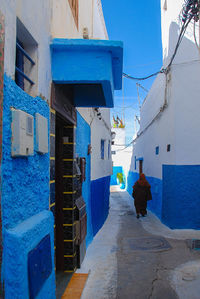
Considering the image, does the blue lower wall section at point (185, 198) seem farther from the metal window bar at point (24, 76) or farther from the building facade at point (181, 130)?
the metal window bar at point (24, 76)

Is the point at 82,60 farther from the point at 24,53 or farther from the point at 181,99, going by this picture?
the point at 181,99

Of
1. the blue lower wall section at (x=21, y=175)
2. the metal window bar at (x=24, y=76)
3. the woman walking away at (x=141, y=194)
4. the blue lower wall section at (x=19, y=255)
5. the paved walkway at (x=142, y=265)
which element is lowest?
the paved walkway at (x=142, y=265)

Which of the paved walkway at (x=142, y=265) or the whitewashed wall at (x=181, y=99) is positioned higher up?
the whitewashed wall at (x=181, y=99)

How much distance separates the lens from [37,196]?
247 cm

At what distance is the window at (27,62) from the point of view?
8.00ft

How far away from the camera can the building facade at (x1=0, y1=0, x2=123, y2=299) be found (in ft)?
6.00

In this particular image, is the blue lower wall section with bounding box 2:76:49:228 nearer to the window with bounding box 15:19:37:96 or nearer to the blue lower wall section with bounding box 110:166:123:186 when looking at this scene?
the window with bounding box 15:19:37:96

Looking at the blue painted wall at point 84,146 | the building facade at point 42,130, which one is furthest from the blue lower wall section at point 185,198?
the building facade at point 42,130

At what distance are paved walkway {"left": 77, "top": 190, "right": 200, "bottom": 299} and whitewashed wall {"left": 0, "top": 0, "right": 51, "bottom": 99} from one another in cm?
278

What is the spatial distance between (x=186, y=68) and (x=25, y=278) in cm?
707

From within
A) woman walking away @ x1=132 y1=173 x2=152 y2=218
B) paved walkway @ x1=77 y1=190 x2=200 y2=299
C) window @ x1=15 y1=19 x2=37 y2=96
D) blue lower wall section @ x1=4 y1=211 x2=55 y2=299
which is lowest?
paved walkway @ x1=77 y1=190 x2=200 y2=299

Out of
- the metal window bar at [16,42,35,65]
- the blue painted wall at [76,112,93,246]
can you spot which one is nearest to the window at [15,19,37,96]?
the metal window bar at [16,42,35,65]

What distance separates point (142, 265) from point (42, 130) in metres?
3.34

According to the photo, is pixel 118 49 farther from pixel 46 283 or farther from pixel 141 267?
pixel 141 267
